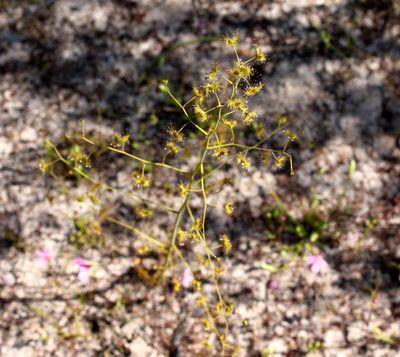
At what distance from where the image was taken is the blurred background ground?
2562 mm

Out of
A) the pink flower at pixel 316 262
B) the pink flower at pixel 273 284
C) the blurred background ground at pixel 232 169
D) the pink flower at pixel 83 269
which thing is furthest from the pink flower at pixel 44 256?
the pink flower at pixel 316 262

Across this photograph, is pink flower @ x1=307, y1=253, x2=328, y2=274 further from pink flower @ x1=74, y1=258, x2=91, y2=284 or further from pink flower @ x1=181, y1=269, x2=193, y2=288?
pink flower @ x1=74, y1=258, x2=91, y2=284

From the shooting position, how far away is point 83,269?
2582mm

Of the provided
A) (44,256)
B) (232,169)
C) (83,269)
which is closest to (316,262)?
(232,169)

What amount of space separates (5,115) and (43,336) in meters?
1.34

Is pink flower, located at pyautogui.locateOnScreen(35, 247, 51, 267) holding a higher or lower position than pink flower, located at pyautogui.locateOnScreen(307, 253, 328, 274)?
higher

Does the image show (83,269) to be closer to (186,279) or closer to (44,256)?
(44,256)

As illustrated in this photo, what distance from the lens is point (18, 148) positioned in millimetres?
2773

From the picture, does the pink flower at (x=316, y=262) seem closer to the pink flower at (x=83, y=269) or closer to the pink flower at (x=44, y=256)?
the pink flower at (x=83, y=269)

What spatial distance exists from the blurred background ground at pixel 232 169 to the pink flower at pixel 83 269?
0.19ft

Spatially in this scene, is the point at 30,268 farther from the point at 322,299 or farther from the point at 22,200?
the point at 322,299

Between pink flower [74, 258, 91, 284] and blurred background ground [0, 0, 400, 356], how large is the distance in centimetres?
6

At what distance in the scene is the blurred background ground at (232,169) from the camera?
8.41 feet

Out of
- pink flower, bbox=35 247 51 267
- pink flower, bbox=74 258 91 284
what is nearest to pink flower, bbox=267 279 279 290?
pink flower, bbox=74 258 91 284
